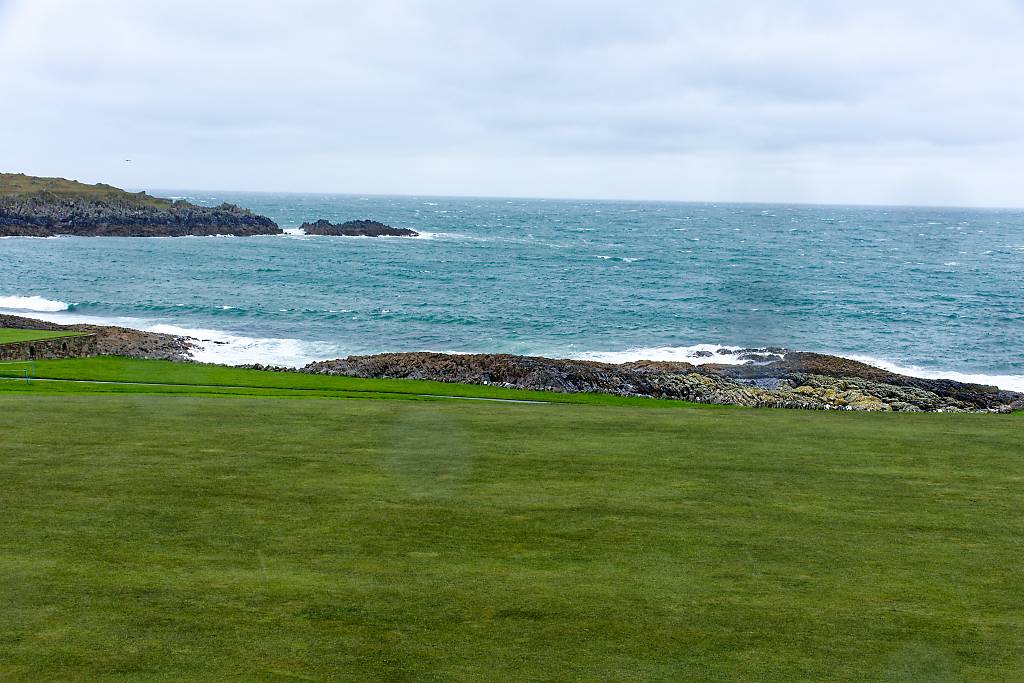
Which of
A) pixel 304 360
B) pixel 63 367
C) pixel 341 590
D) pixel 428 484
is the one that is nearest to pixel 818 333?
pixel 304 360

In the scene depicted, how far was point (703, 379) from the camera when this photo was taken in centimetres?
3447

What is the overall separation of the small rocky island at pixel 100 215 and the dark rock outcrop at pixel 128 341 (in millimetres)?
79361

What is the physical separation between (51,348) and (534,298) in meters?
41.2

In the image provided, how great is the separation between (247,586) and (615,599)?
11.9 feet

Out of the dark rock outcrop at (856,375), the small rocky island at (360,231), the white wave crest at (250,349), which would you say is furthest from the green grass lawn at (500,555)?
the small rocky island at (360,231)

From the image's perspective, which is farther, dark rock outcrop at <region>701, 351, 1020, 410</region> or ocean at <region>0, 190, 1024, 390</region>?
ocean at <region>0, 190, 1024, 390</region>

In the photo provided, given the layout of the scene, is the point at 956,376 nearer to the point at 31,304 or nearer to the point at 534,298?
the point at 534,298

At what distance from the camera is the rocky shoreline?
102ft

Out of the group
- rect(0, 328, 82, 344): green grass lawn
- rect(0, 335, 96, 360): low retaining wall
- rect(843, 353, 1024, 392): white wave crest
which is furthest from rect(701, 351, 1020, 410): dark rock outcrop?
rect(0, 328, 82, 344): green grass lawn

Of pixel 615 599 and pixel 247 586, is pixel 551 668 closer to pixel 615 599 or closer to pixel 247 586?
pixel 615 599

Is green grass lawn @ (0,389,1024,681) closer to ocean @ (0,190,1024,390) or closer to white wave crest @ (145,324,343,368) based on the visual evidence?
white wave crest @ (145,324,343,368)

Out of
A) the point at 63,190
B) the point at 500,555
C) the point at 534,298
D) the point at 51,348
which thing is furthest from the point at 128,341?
the point at 63,190

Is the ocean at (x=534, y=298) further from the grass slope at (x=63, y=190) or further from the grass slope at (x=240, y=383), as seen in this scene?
the grass slope at (x=63, y=190)

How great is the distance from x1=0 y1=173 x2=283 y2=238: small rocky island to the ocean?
846 cm
